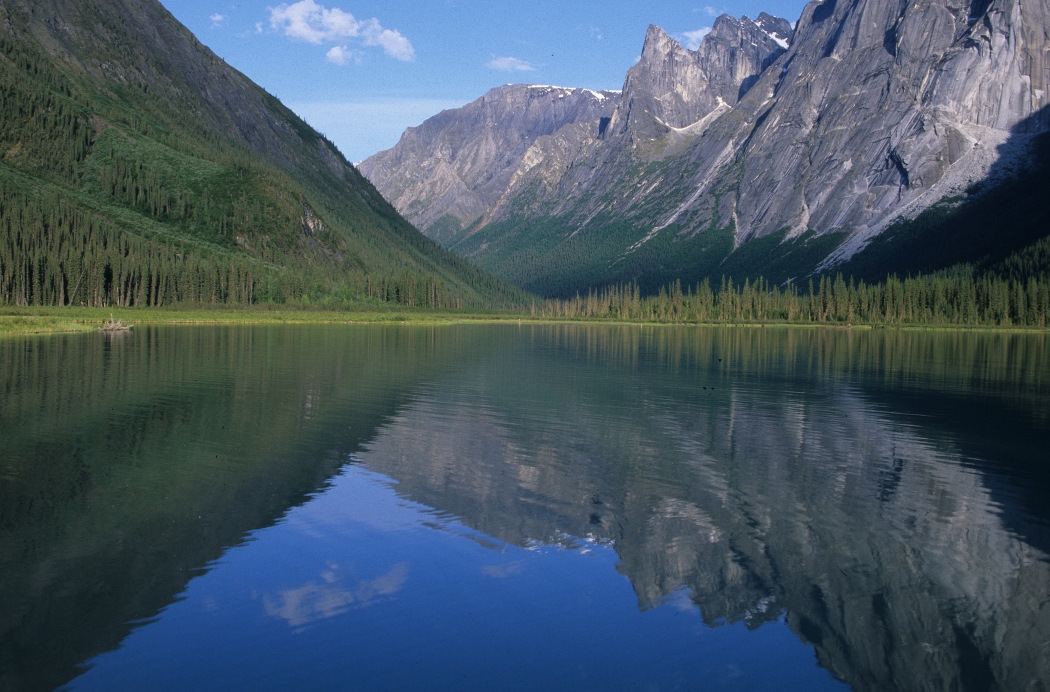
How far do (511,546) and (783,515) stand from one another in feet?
24.6

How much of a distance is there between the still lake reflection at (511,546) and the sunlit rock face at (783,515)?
0.09 meters

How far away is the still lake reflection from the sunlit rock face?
9 centimetres

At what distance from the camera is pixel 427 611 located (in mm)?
15172

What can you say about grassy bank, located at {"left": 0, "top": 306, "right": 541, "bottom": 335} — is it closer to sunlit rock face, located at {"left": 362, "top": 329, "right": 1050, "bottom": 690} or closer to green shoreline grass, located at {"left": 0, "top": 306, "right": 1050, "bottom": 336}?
green shoreline grass, located at {"left": 0, "top": 306, "right": 1050, "bottom": 336}

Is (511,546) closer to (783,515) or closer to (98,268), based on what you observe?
(783,515)

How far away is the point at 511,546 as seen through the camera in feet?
62.0

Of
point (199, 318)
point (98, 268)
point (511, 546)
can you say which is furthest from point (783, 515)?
point (98, 268)

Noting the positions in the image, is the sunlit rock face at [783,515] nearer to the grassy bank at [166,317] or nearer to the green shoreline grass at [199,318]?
the green shoreline grass at [199,318]

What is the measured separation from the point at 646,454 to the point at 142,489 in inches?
633

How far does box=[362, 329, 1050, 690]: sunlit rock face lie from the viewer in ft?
48.5

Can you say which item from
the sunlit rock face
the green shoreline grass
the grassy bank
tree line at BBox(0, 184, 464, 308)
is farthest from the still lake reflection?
tree line at BBox(0, 184, 464, 308)

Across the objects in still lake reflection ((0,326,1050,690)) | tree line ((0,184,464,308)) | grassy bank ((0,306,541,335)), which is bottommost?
still lake reflection ((0,326,1050,690))

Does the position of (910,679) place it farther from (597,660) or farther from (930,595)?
(597,660)

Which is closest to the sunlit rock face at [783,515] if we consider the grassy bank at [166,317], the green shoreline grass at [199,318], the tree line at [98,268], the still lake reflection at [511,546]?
the still lake reflection at [511,546]
